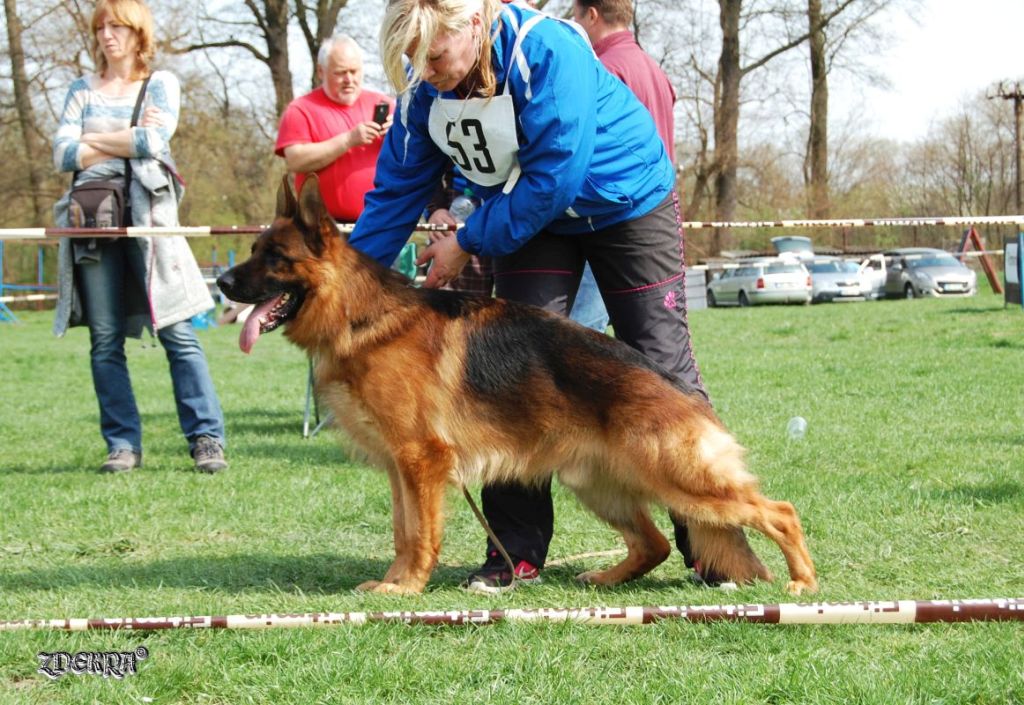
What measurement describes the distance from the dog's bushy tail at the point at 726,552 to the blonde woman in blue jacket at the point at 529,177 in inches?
1.7

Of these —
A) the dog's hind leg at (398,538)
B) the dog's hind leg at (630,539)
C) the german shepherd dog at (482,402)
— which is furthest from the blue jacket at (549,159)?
the dog's hind leg at (630,539)

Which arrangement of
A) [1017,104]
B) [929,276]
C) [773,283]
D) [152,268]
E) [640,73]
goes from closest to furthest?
[640,73]
[152,268]
[773,283]
[929,276]
[1017,104]

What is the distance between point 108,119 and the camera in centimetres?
646

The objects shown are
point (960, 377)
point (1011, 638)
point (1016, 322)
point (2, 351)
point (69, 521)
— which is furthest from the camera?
point (2, 351)

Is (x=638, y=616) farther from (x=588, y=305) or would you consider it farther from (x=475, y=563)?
(x=588, y=305)

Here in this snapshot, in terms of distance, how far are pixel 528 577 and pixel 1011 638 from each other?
5.76 feet

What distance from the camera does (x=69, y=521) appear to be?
5238 millimetres

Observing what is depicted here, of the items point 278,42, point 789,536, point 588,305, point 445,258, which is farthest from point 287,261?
point 278,42

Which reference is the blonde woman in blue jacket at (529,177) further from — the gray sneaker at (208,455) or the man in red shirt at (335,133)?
the gray sneaker at (208,455)

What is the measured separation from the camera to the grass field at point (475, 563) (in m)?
2.87

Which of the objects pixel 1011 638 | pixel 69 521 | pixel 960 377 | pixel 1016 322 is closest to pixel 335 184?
pixel 69 521

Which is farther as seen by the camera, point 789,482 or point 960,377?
point 960,377

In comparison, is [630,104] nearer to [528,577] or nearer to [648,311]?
[648,311]

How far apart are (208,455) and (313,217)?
3.10m
